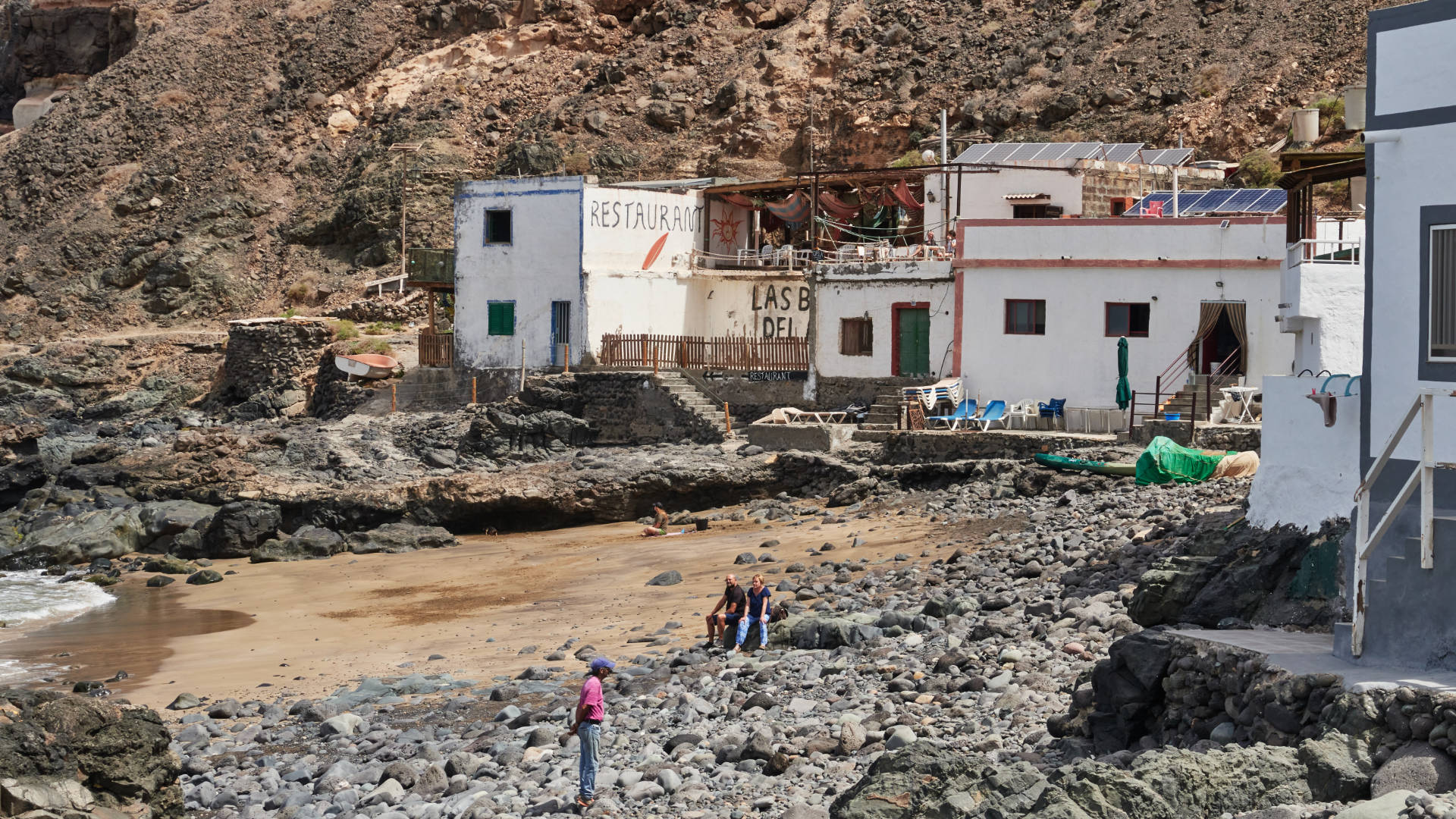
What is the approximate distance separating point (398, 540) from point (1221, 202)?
59.0ft

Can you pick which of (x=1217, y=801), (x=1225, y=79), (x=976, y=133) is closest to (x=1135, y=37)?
(x=1225, y=79)

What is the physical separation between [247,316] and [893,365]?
1288 inches

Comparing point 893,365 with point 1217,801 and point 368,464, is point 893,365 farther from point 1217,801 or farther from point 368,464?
point 1217,801

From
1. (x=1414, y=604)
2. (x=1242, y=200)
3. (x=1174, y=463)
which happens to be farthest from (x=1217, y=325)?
(x=1414, y=604)

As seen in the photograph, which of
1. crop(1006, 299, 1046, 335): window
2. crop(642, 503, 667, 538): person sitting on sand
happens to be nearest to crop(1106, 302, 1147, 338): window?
crop(1006, 299, 1046, 335): window

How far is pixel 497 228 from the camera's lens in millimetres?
40625

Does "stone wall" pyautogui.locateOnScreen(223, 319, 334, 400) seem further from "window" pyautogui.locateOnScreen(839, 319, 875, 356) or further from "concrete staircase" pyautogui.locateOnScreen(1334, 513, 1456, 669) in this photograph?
"concrete staircase" pyautogui.locateOnScreen(1334, 513, 1456, 669)

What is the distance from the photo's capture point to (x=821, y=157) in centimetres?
5709

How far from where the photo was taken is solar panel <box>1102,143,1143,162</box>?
3844cm

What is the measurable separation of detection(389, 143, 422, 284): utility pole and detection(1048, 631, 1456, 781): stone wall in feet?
145

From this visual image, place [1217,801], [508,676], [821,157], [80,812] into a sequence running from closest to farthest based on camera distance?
[1217,801], [80,812], [508,676], [821,157]

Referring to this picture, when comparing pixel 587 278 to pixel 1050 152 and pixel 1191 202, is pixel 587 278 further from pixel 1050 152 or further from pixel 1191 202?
pixel 1191 202

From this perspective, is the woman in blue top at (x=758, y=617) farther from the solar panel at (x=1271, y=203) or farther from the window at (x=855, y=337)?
the window at (x=855, y=337)

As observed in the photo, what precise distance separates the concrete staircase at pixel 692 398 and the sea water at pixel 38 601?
45.2 ft
